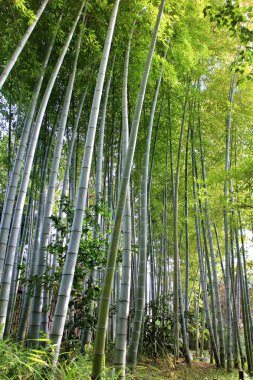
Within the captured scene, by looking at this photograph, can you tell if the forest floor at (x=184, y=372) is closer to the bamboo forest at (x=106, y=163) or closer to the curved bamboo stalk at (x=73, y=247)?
the bamboo forest at (x=106, y=163)

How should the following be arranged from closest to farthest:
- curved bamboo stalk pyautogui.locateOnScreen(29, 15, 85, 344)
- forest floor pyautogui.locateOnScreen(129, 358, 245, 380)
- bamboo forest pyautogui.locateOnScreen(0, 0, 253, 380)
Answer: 1. bamboo forest pyautogui.locateOnScreen(0, 0, 253, 380)
2. curved bamboo stalk pyautogui.locateOnScreen(29, 15, 85, 344)
3. forest floor pyautogui.locateOnScreen(129, 358, 245, 380)

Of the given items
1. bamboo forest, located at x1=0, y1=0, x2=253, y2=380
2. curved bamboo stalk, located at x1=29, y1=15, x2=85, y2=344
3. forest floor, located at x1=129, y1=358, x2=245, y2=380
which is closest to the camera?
bamboo forest, located at x1=0, y1=0, x2=253, y2=380

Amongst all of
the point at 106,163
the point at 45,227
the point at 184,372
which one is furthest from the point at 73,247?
the point at 106,163

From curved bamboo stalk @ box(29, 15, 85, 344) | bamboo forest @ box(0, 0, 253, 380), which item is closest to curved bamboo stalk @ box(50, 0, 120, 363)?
bamboo forest @ box(0, 0, 253, 380)

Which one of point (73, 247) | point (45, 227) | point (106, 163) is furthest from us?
point (106, 163)

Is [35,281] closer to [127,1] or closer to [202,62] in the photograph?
[127,1]

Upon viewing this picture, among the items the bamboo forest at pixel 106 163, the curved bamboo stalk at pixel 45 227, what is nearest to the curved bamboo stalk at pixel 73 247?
the bamboo forest at pixel 106 163

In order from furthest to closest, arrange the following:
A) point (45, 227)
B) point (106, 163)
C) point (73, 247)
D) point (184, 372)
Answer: point (106, 163)
point (184, 372)
point (45, 227)
point (73, 247)

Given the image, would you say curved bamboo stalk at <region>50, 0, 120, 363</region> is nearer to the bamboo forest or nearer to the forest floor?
the bamboo forest

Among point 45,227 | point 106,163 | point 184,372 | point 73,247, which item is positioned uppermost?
point 106,163

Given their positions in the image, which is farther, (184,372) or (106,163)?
(106,163)

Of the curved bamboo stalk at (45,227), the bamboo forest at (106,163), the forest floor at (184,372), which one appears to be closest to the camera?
the bamboo forest at (106,163)

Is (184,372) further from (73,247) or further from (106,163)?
(106,163)

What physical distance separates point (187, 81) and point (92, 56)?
1.79 m
